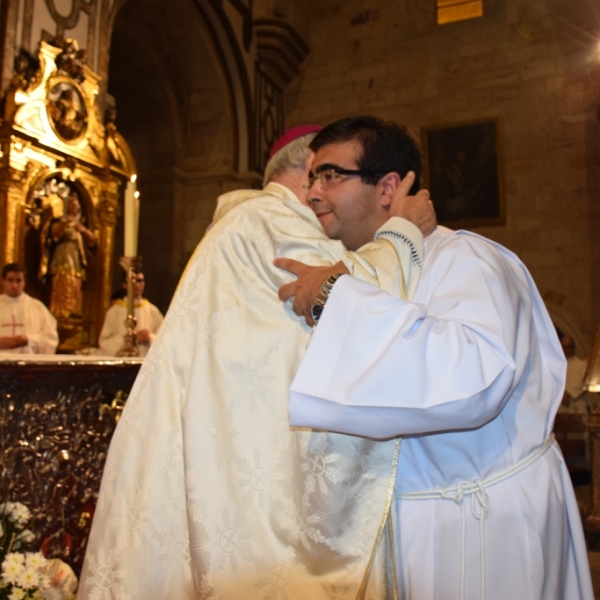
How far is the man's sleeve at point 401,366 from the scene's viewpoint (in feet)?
3.27

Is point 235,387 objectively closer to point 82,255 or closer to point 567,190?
point 82,255

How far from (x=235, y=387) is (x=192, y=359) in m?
0.12

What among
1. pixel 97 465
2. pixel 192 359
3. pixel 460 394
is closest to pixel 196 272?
pixel 192 359

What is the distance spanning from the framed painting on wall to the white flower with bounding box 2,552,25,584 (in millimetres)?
9030

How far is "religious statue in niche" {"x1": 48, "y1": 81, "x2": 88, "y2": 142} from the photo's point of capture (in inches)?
224

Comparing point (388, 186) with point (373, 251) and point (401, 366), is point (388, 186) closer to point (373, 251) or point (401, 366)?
point (373, 251)

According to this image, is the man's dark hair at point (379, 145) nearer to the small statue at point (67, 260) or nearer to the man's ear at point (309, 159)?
the man's ear at point (309, 159)

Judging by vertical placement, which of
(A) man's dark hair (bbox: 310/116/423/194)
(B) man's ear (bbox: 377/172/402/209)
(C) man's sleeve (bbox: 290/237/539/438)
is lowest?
(C) man's sleeve (bbox: 290/237/539/438)

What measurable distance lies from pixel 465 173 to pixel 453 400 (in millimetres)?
9794

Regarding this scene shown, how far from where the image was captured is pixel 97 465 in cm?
273

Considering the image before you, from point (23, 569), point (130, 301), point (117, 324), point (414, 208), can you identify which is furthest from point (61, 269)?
point (414, 208)

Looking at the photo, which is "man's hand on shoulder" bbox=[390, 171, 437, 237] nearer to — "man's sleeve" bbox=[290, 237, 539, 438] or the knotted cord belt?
"man's sleeve" bbox=[290, 237, 539, 438]

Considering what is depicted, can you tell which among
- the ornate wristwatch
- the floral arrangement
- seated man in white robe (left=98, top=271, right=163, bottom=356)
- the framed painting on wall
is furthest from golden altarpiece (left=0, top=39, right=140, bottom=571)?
the framed painting on wall

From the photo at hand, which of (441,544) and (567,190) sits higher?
(567,190)
